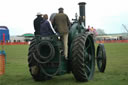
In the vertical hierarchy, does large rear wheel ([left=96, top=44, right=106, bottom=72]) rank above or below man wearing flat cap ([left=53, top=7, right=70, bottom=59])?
below

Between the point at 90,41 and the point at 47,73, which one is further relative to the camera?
the point at 90,41

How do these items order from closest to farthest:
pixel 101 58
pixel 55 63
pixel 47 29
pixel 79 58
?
1. pixel 79 58
2. pixel 55 63
3. pixel 47 29
4. pixel 101 58

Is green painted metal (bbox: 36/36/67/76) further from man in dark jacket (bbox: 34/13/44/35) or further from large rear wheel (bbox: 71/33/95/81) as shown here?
man in dark jacket (bbox: 34/13/44/35)

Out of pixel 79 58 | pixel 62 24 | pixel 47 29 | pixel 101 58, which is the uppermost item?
pixel 62 24

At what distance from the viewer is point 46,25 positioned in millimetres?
8297

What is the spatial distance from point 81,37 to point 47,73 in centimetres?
148

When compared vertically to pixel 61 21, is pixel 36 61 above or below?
below

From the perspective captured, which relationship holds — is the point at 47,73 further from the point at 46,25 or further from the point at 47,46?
the point at 46,25

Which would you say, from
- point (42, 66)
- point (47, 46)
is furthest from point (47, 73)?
point (47, 46)

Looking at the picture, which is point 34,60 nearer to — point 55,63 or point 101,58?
point 55,63

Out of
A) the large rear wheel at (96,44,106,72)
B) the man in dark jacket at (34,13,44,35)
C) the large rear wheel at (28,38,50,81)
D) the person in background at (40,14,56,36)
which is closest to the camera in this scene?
the large rear wheel at (28,38,50,81)

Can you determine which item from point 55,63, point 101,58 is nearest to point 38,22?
point 55,63

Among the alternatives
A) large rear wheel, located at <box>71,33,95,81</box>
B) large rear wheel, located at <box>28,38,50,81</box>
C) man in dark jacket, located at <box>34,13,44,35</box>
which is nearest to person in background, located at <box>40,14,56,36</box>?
large rear wheel, located at <box>28,38,50,81</box>

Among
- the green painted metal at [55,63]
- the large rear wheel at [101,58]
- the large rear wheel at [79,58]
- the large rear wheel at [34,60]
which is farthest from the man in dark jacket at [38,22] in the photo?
the large rear wheel at [101,58]
